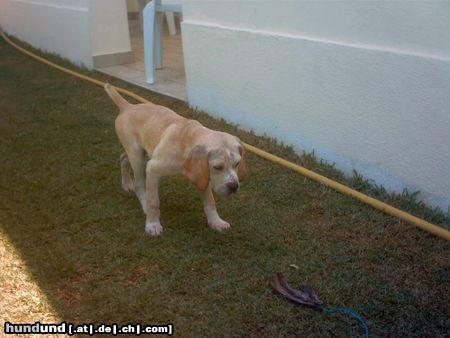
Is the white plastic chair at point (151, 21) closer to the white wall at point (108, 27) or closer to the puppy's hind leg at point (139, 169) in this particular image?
the white wall at point (108, 27)

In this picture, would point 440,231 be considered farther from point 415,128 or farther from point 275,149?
point 275,149

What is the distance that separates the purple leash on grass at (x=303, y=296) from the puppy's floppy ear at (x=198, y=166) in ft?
2.42

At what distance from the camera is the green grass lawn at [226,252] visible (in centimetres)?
302

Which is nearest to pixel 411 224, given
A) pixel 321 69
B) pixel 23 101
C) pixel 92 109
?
pixel 321 69

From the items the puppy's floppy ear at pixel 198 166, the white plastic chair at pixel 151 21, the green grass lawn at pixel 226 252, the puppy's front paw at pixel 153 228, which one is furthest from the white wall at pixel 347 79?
the puppy's front paw at pixel 153 228

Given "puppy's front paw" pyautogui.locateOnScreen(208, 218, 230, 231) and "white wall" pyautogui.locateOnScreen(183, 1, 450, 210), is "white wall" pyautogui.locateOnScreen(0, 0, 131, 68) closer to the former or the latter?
"white wall" pyautogui.locateOnScreen(183, 1, 450, 210)

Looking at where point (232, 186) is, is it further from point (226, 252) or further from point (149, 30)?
point (149, 30)

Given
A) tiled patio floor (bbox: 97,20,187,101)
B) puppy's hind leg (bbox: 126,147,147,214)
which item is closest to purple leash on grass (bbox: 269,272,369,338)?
puppy's hind leg (bbox: 126,147,147,214)

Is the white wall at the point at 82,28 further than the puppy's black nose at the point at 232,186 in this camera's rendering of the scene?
Yes

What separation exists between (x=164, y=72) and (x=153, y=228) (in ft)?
16.4

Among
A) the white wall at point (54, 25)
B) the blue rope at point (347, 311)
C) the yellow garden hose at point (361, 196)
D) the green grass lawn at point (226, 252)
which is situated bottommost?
the green grass lawn at point (226, 252)

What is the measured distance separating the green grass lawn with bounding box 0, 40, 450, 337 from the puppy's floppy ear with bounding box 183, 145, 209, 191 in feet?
1.81

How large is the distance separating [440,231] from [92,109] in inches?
188

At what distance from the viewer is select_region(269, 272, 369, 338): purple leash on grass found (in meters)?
3.00
